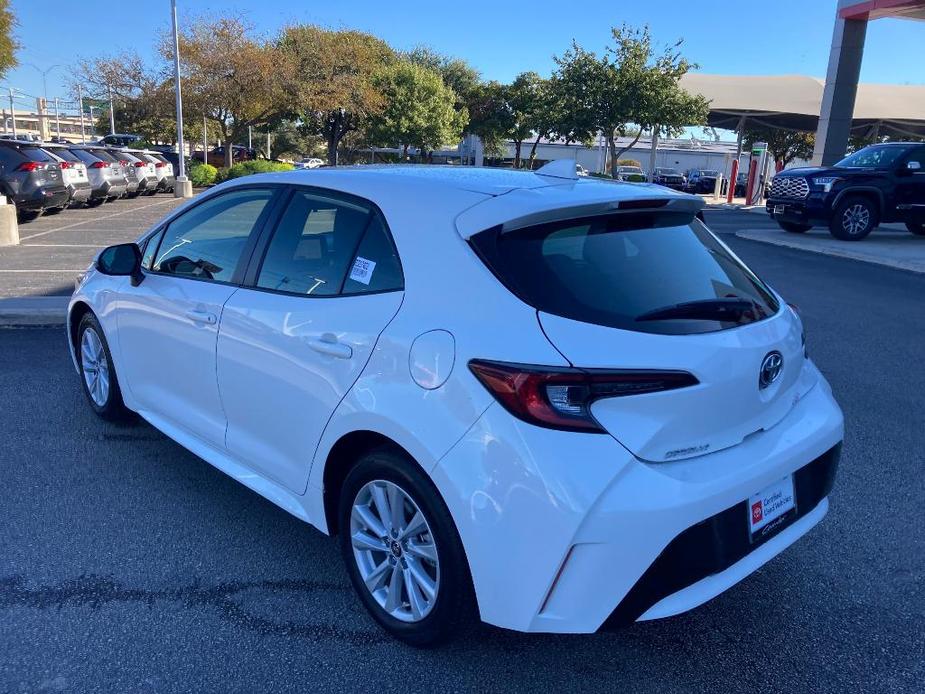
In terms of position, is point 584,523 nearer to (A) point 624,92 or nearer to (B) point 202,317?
(B) point 202,317

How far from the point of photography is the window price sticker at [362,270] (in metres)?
2.88

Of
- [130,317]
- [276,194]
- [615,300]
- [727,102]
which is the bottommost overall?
[130,317]

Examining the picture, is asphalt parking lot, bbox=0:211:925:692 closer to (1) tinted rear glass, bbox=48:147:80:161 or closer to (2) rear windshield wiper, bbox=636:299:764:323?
(2) rear windshield wiper, bbox=636:299:764:323

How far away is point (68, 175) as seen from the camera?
57.7 feet

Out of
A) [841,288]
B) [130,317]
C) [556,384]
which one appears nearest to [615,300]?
[556,384]

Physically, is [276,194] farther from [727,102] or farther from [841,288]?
[727,102]

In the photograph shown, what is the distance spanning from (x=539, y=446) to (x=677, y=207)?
130 centimetres

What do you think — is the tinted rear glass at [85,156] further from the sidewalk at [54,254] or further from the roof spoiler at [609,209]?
the roof spoiler at [609,209]

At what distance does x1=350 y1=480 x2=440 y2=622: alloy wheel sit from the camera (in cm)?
263

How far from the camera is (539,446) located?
220 cm

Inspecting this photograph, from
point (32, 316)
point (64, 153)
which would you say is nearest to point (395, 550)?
point (32, 316)

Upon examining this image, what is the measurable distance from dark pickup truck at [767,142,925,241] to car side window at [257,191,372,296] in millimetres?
14658

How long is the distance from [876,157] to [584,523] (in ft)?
54.0

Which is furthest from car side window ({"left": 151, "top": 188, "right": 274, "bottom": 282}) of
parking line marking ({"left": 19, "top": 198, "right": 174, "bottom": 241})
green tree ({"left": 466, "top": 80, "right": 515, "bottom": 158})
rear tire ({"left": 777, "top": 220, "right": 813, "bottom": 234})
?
green tree ({"left": 466, "top": 80, "right": 515, "bottom": 158})
